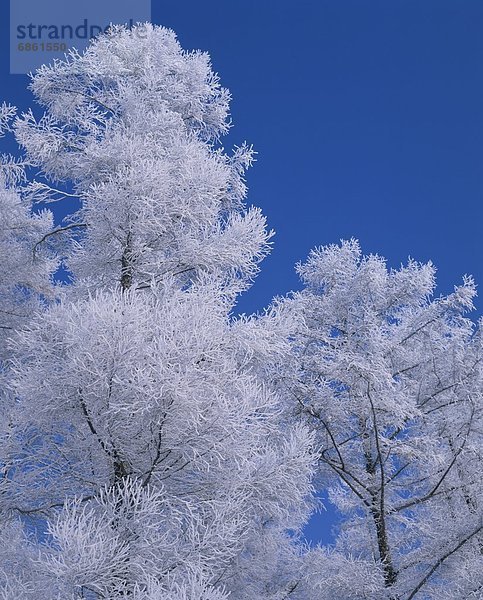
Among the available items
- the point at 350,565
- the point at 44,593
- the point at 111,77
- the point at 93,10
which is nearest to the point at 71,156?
the point at 111,77

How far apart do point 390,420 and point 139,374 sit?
159 inches

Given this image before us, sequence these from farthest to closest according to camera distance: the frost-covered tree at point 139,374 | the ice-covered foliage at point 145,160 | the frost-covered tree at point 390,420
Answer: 1. the frost-covered tree at point 390,420
2. the ice-covered foliage at point 145,160
3. the frost-covered tree at point 139,374

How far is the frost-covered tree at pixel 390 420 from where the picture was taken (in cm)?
771

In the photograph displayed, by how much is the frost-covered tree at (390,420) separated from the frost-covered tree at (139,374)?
2.60 feet

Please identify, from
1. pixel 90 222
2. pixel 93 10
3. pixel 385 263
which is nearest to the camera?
pixel 90 222

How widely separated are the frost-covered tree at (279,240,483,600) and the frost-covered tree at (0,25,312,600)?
0.79m

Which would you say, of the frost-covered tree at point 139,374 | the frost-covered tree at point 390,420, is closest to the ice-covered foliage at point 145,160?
the frost-covered tree at point 139,374

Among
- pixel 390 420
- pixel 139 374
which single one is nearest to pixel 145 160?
pixel 139 374

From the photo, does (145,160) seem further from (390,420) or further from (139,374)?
(390,420)

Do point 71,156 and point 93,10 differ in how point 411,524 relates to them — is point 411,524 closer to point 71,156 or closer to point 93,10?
point 71,156

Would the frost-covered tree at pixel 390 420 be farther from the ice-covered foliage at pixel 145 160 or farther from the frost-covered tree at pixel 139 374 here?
the ice-covered foliage at pixel 145 160

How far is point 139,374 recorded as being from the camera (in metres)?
5.55

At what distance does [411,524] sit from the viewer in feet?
27.2

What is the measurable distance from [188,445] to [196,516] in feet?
1.91
